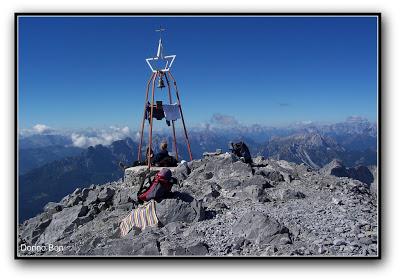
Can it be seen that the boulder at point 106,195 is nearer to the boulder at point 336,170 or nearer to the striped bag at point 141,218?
the striped bag at point 141,218

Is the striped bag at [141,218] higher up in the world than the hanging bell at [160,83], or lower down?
lower down

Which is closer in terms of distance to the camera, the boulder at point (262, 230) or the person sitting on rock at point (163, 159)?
the boulder at point (262, 230)

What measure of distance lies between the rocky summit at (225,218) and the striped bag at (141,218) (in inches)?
4.5

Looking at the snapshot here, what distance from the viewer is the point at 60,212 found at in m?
9.92

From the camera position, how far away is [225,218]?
302 inches

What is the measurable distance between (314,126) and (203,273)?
4.98 m

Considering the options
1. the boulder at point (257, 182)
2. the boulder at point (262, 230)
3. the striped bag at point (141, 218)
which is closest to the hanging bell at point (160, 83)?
the boulder at point (257, 182)

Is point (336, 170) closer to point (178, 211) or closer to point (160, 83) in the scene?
point (160, 83)

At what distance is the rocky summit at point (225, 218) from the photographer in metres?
6.89

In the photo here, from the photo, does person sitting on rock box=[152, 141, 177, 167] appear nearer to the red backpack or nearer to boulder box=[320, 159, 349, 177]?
the red backpack

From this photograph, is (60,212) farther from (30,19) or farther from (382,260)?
(382,260)

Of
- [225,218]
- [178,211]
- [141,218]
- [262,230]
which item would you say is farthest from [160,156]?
[262,230]

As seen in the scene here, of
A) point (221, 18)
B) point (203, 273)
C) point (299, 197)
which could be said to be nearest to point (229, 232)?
point (203, 273)

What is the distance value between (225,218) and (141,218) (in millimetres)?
1554
